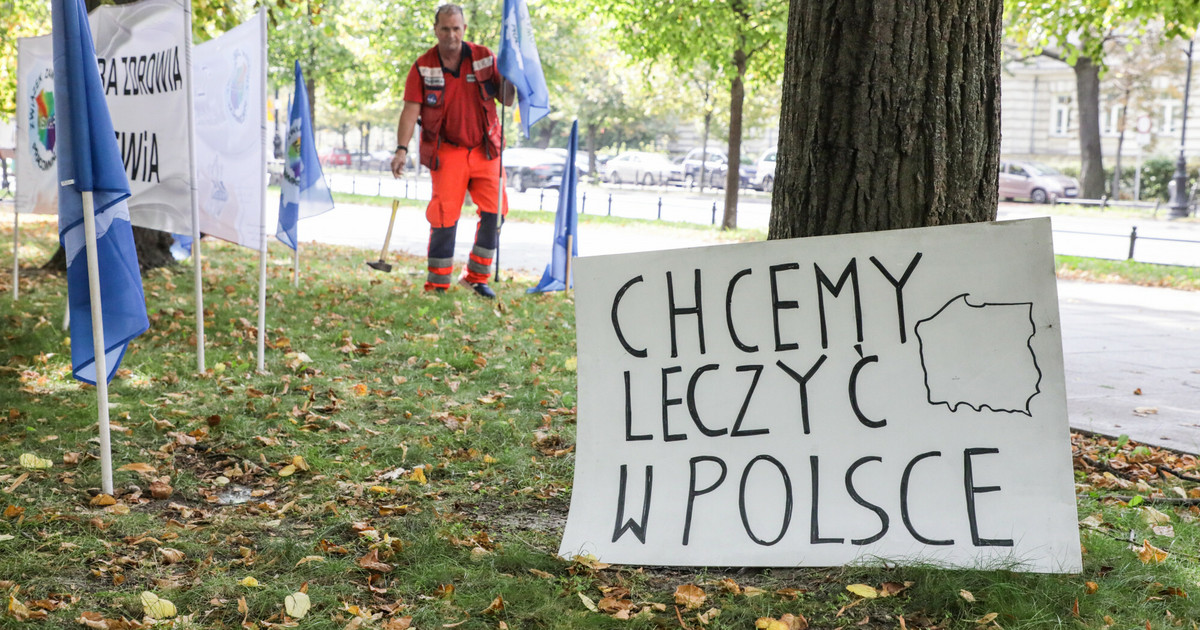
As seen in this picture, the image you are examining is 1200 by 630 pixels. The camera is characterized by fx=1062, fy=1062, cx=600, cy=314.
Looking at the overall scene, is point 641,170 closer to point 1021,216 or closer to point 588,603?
point 1021,216

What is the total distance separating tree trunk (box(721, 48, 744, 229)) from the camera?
18422mm

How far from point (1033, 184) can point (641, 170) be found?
15198 mm

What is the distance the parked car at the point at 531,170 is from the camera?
37312 mm

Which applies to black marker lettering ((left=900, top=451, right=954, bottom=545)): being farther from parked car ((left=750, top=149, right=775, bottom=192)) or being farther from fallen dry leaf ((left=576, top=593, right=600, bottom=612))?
parked car ((left=750, top=149, right=775, bottom=192))

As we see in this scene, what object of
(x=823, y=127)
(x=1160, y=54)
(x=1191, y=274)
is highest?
(x=1160, y=54)

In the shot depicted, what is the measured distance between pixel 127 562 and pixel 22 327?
4.21m

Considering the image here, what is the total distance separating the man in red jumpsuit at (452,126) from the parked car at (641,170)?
33.5 metres

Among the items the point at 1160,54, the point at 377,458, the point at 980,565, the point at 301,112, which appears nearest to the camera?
the point at 980,565

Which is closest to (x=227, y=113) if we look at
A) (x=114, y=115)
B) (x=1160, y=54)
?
(x=114, y=115)

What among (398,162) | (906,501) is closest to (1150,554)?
(906,501)

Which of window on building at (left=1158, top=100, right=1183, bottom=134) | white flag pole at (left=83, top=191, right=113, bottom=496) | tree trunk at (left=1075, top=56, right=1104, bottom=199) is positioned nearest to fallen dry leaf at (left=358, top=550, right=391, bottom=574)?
white flag pole at (left=83, top=191, right=113, bottom=496)

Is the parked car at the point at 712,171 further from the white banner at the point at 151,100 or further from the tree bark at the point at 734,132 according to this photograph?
the white banner at the point at 151,100

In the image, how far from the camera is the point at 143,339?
21.6 ft

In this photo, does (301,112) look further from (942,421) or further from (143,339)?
(942,421)
